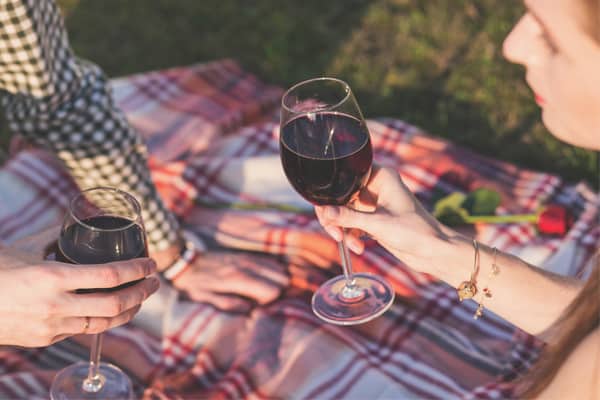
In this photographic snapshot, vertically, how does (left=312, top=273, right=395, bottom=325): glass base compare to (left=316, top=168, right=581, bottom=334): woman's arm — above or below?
below

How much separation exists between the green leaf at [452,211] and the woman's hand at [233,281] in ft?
1.93

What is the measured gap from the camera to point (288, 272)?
9.62 feet

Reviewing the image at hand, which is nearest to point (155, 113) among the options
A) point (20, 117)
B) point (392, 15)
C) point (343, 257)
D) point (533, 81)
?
point (20, 117)

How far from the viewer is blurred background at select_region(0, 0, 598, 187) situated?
3.69 metres

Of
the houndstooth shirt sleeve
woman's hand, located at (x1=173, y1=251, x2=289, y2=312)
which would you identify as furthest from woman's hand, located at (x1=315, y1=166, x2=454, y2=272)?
the houndstooth shirt sleeve

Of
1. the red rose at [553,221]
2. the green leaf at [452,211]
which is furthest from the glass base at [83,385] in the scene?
the red rose at [553,221]

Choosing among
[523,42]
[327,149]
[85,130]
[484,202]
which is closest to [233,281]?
[85,130]

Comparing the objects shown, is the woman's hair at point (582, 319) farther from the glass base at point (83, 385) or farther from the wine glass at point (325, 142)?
the glass base at point (83, 385)

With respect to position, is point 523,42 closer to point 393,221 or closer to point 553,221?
point 393,221

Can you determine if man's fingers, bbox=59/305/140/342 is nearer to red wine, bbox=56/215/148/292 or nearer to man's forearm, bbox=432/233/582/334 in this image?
red wine, bbox=56/215/148/292

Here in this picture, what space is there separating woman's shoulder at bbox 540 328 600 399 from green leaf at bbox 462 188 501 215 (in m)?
1.47

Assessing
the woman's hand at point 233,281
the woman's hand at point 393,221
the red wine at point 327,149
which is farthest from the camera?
the woman's hand at point 233,281

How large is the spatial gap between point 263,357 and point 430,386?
50 cm

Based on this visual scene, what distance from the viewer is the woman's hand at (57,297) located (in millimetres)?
1784
